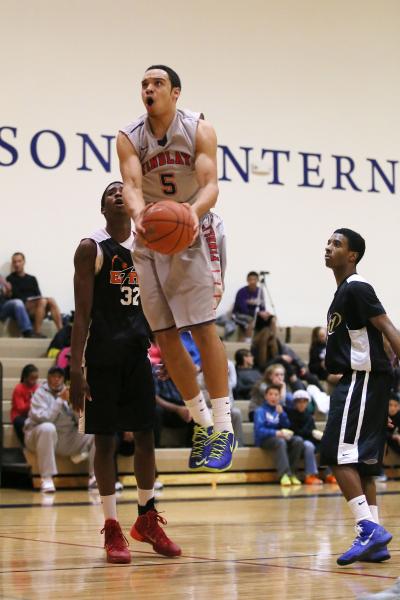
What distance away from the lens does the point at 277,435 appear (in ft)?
42.3

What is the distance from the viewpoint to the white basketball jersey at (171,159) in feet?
17.5

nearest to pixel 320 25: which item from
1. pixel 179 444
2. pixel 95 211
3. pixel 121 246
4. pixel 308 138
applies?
pixel 308 138

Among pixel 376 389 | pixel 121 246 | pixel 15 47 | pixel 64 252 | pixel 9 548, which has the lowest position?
pixel 9 548

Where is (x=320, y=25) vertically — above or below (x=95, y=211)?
above

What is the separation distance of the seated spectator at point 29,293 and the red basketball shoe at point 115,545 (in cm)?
953

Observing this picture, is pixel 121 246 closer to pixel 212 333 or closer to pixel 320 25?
pixel 212 333

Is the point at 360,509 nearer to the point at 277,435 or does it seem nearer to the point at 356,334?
the point at 356,334

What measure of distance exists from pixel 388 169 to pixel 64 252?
6403 mm

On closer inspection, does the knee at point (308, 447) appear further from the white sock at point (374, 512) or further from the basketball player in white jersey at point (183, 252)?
the basketball player in white jersey at point (183, 252)

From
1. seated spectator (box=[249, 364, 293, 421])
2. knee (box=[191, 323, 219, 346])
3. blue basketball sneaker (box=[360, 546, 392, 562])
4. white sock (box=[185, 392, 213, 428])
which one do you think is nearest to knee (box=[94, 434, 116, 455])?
white sock (box=[185, 392, 213, 428])

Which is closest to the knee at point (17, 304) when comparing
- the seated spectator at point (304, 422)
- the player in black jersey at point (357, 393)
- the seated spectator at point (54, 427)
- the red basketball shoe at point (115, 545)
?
the seated spectator at point (54, 427)

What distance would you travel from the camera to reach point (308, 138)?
18531 mm

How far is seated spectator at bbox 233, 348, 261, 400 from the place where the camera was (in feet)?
47.3

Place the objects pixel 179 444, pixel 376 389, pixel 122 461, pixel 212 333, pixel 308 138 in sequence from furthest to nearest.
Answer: pixel 308 138
pixel 179 444
pixel 122 461
pixel 376 389
pixel 212 333
